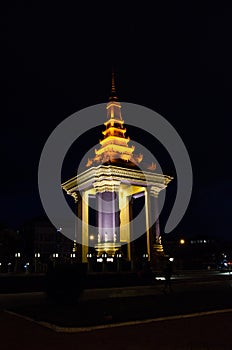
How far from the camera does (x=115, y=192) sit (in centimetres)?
4725

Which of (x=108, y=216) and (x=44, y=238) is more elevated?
(x=44, y=238)

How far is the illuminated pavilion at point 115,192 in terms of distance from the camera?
4619 cm

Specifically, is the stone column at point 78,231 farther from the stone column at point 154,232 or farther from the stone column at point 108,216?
the stone column at point 154,232

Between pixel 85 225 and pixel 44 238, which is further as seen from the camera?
pixel 44 238

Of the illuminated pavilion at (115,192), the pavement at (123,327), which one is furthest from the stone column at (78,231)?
the pavement at (123,327)

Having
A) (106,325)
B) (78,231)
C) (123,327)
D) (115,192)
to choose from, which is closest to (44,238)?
(78,231)

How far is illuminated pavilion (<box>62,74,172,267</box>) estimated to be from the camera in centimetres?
4619

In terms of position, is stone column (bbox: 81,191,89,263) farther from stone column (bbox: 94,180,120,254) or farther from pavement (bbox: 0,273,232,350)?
pavement (bbox: 0,273,232,350)

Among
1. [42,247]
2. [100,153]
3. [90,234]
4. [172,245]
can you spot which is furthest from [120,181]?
[172,245]

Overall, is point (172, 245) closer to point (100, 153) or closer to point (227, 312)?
point (100, 153)

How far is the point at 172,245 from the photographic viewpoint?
139500mm

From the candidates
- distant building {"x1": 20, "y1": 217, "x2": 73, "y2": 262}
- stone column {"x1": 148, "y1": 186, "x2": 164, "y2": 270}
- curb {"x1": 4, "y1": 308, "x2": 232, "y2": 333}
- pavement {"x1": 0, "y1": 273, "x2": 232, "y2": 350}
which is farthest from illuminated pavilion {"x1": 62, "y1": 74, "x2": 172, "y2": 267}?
distant building {"x1": 20, "y1": 217, "x2": 73, "y2": 262}

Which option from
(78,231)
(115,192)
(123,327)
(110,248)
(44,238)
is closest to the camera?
(123,327)

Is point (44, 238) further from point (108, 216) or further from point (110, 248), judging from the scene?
point (110, 248)
